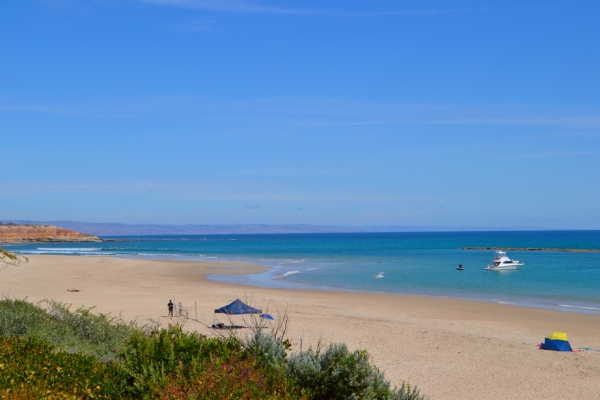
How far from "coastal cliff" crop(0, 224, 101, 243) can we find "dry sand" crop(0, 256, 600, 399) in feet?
425

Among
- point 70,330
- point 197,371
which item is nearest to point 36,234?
point 70,330

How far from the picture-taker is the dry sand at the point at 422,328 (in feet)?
47.6

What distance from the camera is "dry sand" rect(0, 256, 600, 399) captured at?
1452cm

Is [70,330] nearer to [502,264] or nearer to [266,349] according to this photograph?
[266,349]

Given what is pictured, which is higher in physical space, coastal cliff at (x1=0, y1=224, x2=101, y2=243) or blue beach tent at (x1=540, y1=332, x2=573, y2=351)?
blue beach tent at (x1=540, y1=332, x2=573, y2=351)

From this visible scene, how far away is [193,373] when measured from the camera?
18.9ft

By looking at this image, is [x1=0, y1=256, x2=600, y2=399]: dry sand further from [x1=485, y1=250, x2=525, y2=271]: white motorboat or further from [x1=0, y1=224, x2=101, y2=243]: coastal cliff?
[x1=0, y1=224, x2=101, y2=243]: coastal cliff

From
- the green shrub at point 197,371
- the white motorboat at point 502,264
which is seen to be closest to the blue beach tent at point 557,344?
the green shrub at point 197,371

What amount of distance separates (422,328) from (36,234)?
168273mm

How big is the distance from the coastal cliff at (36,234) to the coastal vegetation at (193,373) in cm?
16113

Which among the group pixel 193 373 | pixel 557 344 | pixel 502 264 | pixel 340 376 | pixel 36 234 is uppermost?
pixel 193 373

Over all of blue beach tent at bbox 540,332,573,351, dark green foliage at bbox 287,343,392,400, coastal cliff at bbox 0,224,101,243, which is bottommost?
coastal cliff at bbox 0,224,101,243

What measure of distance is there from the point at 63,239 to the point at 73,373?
173137 millimetres

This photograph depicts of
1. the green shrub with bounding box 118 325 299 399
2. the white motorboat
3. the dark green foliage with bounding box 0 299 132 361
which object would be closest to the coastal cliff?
the white motorboat
